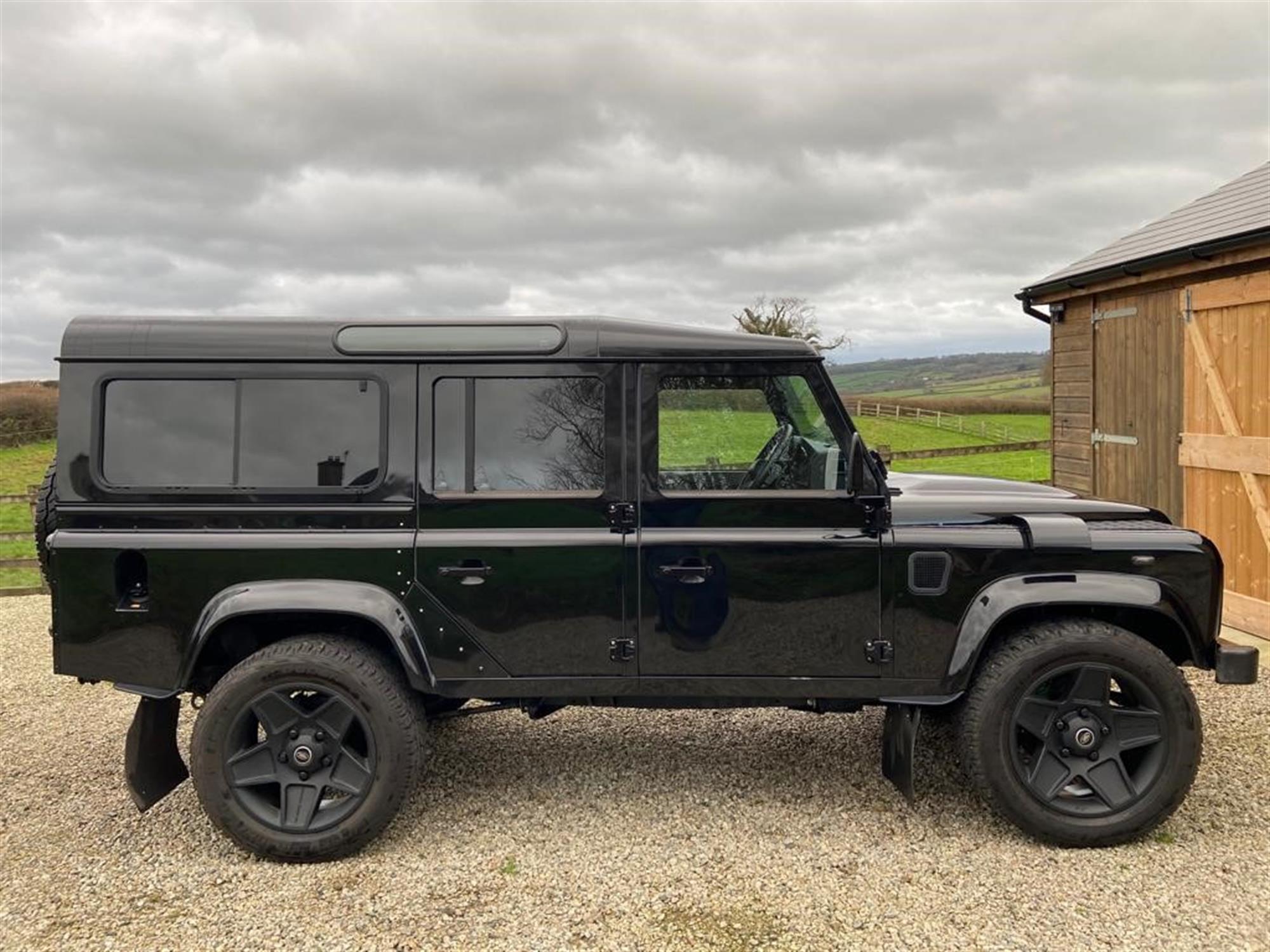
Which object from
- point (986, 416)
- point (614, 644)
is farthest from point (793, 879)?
point (986, 416)

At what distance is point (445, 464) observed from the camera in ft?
11.0

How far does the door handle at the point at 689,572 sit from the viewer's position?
3.35m

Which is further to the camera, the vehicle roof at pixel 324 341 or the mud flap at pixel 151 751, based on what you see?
the mud flap at pixel 151 751

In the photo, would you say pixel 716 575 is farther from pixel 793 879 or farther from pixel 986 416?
pixel 986 416

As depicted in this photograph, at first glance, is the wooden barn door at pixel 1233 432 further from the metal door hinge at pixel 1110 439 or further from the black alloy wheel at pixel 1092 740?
the black alloy wheel at pixel 1092 740

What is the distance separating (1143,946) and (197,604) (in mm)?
3570

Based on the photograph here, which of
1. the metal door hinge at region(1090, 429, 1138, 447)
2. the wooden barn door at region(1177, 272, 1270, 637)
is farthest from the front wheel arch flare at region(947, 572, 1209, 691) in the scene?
the metal door hinge at region(1090, 429, 1138, 447)

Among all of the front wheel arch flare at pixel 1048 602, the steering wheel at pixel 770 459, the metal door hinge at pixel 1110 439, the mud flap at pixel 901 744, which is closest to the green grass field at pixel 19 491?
the steering wheel at pixel 770 459

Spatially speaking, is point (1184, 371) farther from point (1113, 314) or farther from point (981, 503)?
point (981, 503)

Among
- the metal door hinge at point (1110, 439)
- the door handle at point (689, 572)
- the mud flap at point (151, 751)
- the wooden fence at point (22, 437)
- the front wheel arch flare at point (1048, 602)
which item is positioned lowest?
the mud flap at point (151, 751)

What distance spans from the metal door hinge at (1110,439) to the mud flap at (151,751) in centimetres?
793

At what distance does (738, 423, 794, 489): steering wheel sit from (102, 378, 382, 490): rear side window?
1500 mm

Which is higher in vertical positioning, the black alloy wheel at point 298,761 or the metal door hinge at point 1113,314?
the metal door hinge at point 1113,314

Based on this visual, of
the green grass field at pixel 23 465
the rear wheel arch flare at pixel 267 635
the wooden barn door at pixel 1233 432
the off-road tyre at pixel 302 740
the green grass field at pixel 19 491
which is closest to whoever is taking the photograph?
the off-road tyre at pixel 302 740
